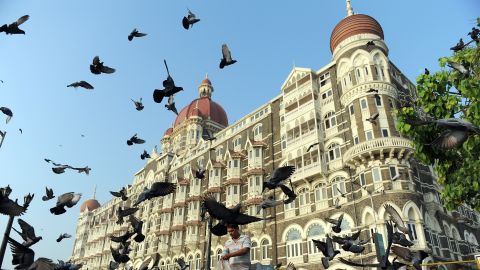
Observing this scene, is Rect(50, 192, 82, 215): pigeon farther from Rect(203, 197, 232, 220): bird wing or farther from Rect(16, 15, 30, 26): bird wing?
Rect(203, 197, 232, 220): bird wing

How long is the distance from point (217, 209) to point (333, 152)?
2401cm

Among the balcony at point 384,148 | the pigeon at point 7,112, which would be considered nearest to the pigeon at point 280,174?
the pigeon at point 7,112

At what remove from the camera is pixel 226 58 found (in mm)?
10078

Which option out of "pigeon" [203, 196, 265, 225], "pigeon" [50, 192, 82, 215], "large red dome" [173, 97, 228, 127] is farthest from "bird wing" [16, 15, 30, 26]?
"large red dome" [173, 97, 228, 127]

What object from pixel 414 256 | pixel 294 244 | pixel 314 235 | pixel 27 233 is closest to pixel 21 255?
pixel 27 233

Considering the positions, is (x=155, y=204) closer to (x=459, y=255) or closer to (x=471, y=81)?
(x=459, y=255)

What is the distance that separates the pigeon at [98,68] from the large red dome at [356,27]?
25.1 m

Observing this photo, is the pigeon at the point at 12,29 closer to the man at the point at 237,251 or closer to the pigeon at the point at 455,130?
the man at the point at 237,251

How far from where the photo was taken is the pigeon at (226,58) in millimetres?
10047

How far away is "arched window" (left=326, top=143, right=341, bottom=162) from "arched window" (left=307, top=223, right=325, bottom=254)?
18.9 feet

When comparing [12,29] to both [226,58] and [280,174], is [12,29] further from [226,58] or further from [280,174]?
[280,174]

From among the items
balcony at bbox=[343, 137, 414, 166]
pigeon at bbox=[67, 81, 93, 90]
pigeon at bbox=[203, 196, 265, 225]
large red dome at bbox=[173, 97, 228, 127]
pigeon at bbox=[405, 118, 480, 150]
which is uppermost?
large red dome at bbox=[173, 97, 228, 127]

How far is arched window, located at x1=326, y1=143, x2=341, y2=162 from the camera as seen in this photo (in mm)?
27750

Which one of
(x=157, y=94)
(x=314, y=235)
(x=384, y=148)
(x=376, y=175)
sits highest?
(x=384, y=148)
